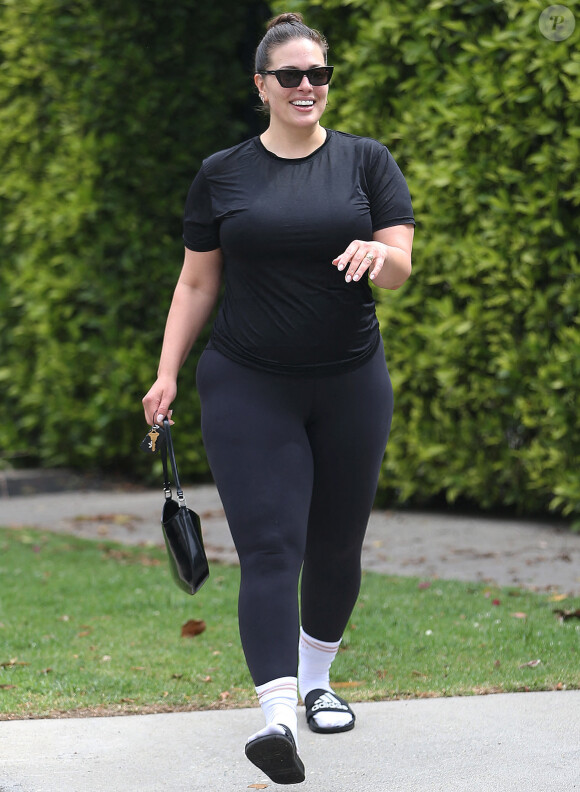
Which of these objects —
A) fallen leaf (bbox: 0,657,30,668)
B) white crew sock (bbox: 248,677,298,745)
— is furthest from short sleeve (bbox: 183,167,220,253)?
fallen leaf (bbox: 0,657,30,668)

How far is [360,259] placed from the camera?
9.25ft

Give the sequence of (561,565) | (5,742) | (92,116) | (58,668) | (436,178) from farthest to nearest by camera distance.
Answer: (92,116) < (436,178) < (561,565) < (58,668) < (5,742)

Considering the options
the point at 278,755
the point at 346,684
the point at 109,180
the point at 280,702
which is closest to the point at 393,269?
the point at 280,702

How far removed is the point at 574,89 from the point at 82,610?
3468mm

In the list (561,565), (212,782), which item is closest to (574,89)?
(561,565)

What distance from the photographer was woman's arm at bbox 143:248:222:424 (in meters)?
3.22

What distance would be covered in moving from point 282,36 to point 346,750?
1947mm

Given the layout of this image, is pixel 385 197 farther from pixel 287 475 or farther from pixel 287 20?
pixel 287 475

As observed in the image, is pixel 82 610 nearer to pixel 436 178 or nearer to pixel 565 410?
pixel 565 410

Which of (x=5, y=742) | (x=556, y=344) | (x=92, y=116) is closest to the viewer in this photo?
(x=5, y=742)

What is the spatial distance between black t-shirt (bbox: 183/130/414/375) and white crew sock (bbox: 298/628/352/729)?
889mm

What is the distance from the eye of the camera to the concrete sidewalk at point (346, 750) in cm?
299

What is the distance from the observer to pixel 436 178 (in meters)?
6.60

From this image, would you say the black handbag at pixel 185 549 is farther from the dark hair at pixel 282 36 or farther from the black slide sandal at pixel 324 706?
the dark hair at pixel 282 36
